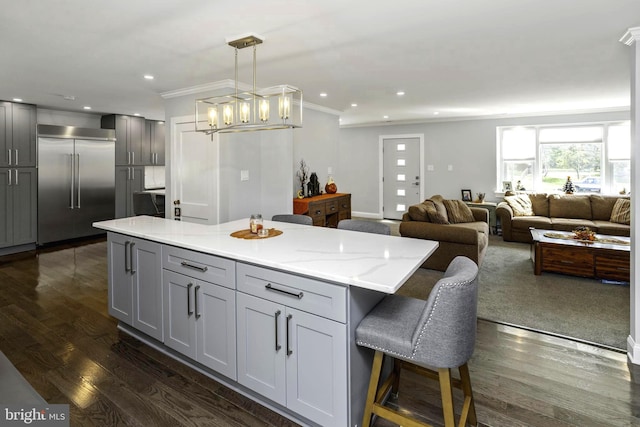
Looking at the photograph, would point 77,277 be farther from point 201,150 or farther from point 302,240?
point 302,240

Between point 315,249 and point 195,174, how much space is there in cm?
296

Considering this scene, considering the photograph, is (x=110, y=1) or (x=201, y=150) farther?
(x=201, y=150)

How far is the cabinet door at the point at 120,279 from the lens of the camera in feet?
9.53

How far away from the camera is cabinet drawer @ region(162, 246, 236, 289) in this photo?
2.20m

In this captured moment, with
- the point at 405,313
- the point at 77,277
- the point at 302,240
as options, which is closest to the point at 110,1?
the point at 302,240

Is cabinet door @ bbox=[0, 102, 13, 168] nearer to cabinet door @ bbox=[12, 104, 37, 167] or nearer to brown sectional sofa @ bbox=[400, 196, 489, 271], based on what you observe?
cabinet door @ bbox=[12, 104, 37, 167]

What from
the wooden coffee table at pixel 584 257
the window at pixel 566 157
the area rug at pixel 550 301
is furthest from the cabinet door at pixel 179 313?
the window at pixel 566 157

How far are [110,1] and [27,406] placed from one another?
7.76 ft

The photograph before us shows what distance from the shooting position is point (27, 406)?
879mm

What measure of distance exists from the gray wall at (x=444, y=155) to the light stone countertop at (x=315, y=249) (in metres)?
5.60

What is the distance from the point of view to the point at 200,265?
7.73ft

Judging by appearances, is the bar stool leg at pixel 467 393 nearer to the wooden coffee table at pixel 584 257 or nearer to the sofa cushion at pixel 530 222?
the wooden coffee table at pixel 584 257

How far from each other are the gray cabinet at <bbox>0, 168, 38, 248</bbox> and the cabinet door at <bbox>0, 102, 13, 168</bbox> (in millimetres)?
183

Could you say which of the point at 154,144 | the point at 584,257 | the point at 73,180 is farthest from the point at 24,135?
the point at 584,257
